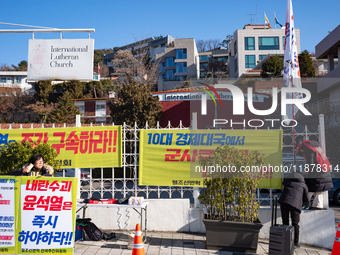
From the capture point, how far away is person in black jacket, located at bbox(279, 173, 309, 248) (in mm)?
5867

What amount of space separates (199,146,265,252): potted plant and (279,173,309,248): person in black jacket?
2.05 ft

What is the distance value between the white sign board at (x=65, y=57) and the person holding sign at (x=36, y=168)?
173 inches

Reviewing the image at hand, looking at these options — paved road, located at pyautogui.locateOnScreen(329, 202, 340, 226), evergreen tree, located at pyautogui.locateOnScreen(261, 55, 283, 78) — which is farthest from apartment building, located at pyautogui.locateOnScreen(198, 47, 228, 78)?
paved road, located at pyautogui.locateOnScreen(329, 202, 340, 226)

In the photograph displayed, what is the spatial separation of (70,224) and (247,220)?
3385mm

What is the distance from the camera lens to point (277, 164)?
22.5ft

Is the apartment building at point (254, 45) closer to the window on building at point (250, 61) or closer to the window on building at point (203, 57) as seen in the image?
the window on building at point (250, 61)

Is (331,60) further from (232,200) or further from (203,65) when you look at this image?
(203,65)

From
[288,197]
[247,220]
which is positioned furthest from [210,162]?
[288,197]

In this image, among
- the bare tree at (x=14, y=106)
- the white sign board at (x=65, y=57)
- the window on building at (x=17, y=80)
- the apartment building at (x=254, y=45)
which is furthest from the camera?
the window on building at (x=17, y=80)

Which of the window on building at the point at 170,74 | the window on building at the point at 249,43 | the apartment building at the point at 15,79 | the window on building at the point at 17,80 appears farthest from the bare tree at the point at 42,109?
the window on building at the point at 249,43

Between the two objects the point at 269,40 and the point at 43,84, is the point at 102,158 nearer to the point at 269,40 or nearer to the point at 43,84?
the point at 43,84

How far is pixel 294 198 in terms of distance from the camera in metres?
5.87

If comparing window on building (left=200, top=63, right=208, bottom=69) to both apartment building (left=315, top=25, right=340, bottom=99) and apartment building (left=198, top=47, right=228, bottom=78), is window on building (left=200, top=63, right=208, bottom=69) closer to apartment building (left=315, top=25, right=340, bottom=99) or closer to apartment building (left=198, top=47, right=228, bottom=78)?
apartment building (left=198, top=47, right=228, bottom=78)

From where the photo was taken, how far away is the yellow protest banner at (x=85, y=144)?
7.16m
